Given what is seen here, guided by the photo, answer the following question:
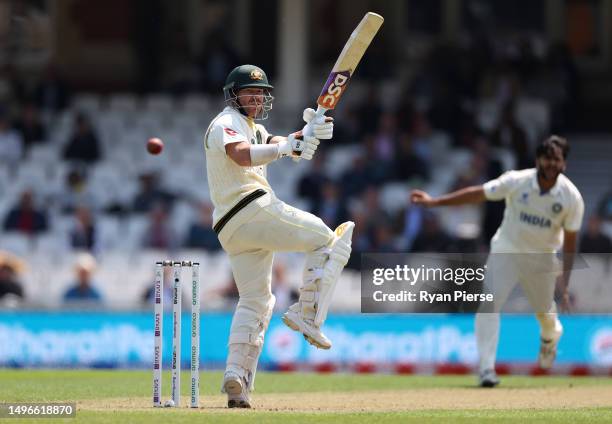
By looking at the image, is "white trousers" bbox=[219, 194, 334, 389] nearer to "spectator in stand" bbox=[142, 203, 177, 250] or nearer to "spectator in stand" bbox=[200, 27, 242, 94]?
"spectator in stand" bbox=[142, 203, 177, 250]

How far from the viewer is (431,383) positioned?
11883 millimetres

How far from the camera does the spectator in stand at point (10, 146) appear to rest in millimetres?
19002

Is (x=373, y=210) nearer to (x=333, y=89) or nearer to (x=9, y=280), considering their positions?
(x=9, y=280)

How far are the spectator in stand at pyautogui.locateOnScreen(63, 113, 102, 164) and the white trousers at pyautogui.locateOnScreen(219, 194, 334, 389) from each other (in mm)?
10359

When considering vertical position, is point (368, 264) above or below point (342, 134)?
below

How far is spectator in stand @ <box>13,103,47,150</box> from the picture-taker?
19422mm

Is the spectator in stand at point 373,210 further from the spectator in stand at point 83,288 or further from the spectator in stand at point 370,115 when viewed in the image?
the spectator in stand at point 83,288

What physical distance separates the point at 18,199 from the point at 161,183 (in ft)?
5.98

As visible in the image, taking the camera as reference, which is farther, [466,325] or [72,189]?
[72,189]

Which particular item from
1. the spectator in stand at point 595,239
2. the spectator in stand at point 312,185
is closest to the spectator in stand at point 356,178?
the spectator in stand at point 312,185

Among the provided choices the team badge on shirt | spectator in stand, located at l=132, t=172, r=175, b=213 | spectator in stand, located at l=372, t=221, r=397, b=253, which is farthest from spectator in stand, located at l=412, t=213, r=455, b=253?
the team badge on shirt

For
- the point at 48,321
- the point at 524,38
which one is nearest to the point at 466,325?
the point at 48,321

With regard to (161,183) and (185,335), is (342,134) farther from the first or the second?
(185,335)

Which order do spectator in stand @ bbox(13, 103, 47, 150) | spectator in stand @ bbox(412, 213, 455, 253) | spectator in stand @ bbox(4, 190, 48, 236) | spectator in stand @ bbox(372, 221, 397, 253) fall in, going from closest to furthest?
1. spectator in stand @ bbox(412, 213, 455, 253)
2. spectator in stand @ bbox(372, 221, 397, 253)
3. spectator in stand @ bbox(4, 190, 48, 236)
4. spectator in stand @ bbox(13, 103, 47, 150)
